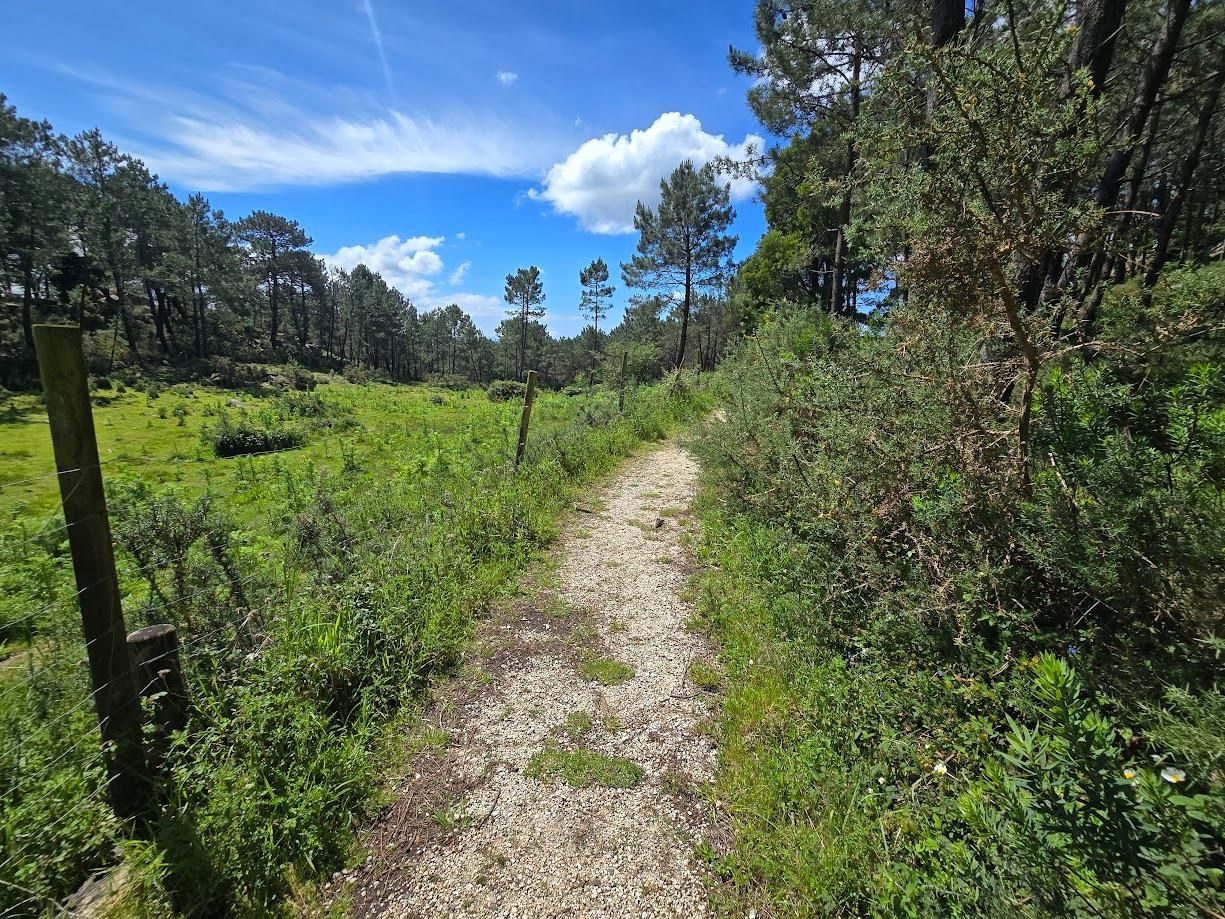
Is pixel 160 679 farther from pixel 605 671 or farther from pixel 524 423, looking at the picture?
pixel 524 423

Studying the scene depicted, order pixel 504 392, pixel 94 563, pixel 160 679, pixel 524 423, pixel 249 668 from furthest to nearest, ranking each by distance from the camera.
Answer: pixel 504 392
pixel 524 423
pixel 249 668
pixel 160 679
pixel 94 563

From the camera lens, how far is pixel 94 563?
2.12 m

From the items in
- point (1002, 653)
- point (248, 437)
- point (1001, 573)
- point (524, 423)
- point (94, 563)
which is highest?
point (524, 423)

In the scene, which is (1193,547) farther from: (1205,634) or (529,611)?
(529,611)

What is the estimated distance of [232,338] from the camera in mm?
48969

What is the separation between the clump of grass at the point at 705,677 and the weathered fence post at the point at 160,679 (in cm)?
322

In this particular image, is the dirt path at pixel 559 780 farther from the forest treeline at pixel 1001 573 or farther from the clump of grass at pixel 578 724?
the forest treeline at pixel 1001 573

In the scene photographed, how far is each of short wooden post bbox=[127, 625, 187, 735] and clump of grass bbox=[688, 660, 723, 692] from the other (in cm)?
322

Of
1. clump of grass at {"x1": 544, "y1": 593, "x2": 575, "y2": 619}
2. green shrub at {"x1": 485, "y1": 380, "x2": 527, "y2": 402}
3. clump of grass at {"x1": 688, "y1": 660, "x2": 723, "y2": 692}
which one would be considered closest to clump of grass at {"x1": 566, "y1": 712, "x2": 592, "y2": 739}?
clump of grass at {"x1": 688, "y1": 660, "x2": 723, "y2": 692}

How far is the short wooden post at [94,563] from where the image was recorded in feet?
6.57

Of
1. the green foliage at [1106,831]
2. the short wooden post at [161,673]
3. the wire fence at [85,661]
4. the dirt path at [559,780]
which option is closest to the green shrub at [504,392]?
the wire fence at [85,661]

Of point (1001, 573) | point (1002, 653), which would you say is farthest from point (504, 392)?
point (1002, 653)

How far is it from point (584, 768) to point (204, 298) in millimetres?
57948

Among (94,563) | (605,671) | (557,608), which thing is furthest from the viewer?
(557,608)
